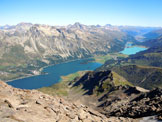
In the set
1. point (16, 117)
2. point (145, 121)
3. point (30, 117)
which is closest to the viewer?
point (16, 117)

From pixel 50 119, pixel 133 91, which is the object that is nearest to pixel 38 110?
pixel 50 119

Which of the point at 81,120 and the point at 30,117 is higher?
the point at 30,117

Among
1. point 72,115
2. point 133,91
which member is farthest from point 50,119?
point 133,91

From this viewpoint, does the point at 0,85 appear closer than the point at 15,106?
No

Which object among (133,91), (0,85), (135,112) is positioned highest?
(0,85)

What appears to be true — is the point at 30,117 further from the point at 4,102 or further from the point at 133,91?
the point at 133,91

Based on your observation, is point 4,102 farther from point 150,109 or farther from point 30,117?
point 150,109

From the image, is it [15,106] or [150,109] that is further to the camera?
[150,109]

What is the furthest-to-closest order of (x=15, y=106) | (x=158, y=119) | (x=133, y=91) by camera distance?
(x=133, y=91), (x=158, y=119), (x=15, y=106)

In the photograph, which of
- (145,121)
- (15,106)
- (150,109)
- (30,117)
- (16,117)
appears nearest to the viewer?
(16,117)
